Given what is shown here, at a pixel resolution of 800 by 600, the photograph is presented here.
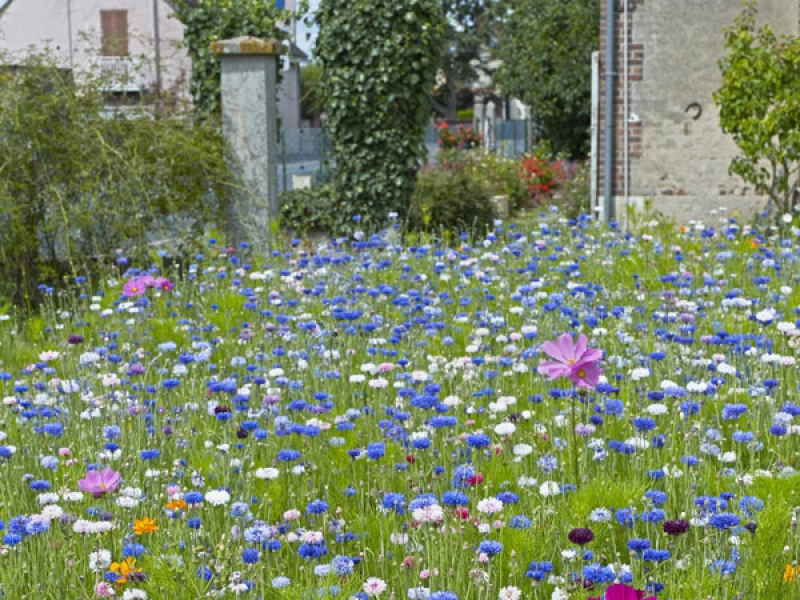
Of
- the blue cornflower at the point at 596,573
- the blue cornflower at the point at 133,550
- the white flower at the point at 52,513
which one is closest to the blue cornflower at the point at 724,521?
the blue cornflower at the point at 596,573

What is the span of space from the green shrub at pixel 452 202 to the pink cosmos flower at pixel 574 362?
8500 mm

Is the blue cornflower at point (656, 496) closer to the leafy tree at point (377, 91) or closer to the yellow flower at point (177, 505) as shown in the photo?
the yellow flower at point (177, 505)

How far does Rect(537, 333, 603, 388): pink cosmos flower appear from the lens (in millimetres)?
2916

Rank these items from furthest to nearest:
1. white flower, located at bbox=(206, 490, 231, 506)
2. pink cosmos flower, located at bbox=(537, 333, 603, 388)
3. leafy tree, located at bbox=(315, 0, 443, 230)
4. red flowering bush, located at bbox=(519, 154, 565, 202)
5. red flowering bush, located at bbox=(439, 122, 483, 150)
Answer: red flowering bush, located at bbox=(439, 122, 483, 150), red flowering bush, located at bbox=(519, 154, 565, 202), leafy tree, located at bbox=(315, 0, 443, 230), pink cosmos flower, located at bbox=(537, 333, 603, 388), white flower, located at bbox=(206, 490, 231, 506)

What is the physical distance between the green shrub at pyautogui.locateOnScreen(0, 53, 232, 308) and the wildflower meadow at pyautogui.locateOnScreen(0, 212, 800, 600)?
1.03 metres

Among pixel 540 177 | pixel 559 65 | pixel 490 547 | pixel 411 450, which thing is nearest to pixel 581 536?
pixel 490 547

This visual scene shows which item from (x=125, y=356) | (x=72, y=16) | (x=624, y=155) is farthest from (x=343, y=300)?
(x=72, y=16)

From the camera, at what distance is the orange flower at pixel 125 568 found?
244 centimetres

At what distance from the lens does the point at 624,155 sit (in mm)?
11969

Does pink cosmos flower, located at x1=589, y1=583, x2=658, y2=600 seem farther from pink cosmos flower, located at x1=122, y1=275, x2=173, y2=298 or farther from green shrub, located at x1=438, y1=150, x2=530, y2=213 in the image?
green shrub, located at x1=438, y1=150, x2=530, y2=213

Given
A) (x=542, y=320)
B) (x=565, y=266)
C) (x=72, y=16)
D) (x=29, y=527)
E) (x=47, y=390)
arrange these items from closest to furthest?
(x=29, y=527) → (x=47, y=390) → (x=542, y=320) → (x=565, y=266) → (x=72, y=16)

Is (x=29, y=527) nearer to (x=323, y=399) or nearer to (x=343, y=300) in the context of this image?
(x=323, y=399)

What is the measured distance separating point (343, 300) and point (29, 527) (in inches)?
127

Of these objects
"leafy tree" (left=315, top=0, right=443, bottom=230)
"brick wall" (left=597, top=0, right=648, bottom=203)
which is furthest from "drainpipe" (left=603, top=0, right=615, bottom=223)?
"leafy tree" (left=315, top=0, right=443, bottom=230)
